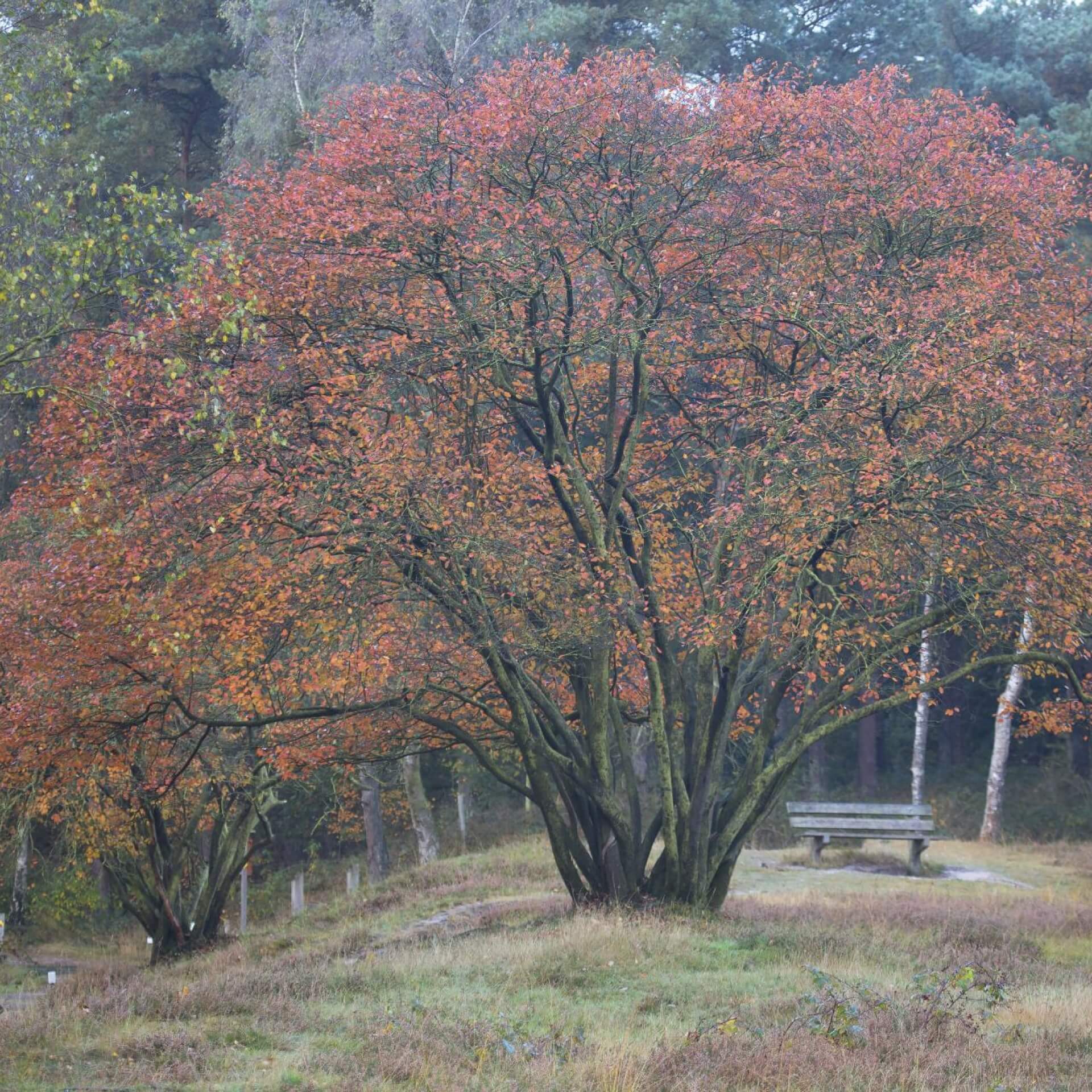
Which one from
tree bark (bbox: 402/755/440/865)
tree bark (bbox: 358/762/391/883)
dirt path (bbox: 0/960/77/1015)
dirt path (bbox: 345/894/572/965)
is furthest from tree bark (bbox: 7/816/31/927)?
dirt path (bbox: 345/894/572/965)

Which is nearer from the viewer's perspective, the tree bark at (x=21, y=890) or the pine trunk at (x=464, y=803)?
the tree bark at (x=21, y=890)

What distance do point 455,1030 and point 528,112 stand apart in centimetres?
970

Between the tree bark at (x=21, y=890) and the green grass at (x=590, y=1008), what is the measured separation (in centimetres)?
A: 846

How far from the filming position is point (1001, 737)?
28641 millimetres

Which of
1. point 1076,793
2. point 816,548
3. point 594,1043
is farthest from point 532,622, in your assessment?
point 1076,793

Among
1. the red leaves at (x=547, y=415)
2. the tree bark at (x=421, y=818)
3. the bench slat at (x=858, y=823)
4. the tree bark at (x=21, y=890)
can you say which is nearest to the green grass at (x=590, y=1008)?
the red leaves at (x=547, y=415)

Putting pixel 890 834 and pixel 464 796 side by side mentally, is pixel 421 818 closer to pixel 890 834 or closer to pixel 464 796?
pixel 464 796

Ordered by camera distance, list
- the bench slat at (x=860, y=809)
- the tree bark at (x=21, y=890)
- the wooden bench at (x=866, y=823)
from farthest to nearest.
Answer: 1. the tree bark at (x=21, y=890)
2. the bench slat at (x=860, y=809)
3. the wooden bench at (x=866, y=823)

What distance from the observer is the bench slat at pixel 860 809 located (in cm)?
2158

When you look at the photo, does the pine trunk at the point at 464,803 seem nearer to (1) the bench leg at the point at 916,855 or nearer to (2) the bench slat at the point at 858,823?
(2) the bench slat at the point at 858,823

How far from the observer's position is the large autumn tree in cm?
1277

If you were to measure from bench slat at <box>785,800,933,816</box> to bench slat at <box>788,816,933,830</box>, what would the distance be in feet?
0.32

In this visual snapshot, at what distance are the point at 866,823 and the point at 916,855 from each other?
1.14 meters

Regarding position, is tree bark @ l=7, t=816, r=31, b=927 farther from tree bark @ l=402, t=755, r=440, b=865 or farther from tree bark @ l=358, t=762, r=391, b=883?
tree bark @ l=402, t=755, r=440, b=865
